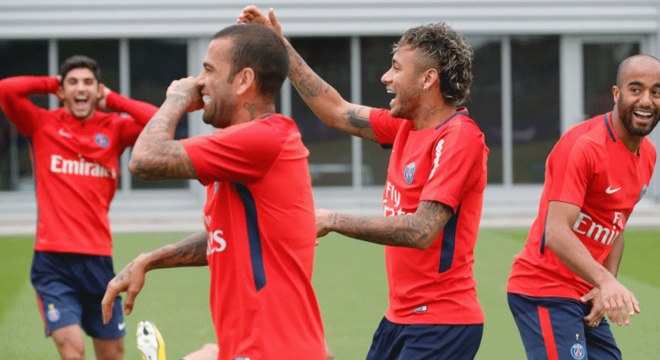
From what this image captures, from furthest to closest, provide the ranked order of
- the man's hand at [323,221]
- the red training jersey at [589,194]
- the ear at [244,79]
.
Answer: the red training jersey at [589,194] < the man's hand at [323,221] < the ear at [244,79]

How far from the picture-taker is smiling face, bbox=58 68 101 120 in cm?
791

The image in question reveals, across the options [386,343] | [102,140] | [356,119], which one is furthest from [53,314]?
[386,343]

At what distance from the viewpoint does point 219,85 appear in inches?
159

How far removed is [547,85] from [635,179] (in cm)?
1663

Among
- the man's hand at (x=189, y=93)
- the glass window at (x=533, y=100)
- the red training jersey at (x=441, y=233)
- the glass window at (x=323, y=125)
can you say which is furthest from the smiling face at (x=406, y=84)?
the glass window at (x=533, y=100)

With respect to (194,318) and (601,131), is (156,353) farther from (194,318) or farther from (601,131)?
(194,318)

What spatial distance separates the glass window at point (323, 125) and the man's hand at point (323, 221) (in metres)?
17.0

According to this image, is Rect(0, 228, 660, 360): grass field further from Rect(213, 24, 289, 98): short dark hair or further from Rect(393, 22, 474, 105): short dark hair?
Rect(213, 24, 289, 98): short dark hair

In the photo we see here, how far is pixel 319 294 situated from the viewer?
11.8 m

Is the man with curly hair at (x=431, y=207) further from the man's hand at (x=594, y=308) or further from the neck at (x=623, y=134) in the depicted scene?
the neck at (x=623, y=134)

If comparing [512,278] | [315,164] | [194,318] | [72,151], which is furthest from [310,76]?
[315,164]

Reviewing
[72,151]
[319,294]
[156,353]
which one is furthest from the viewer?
[319,294]

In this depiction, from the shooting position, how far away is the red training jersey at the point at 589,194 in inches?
216

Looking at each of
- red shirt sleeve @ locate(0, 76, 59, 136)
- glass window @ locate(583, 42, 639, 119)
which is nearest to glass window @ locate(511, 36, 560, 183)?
glass window @ locate(583, 42, 639, 119)
